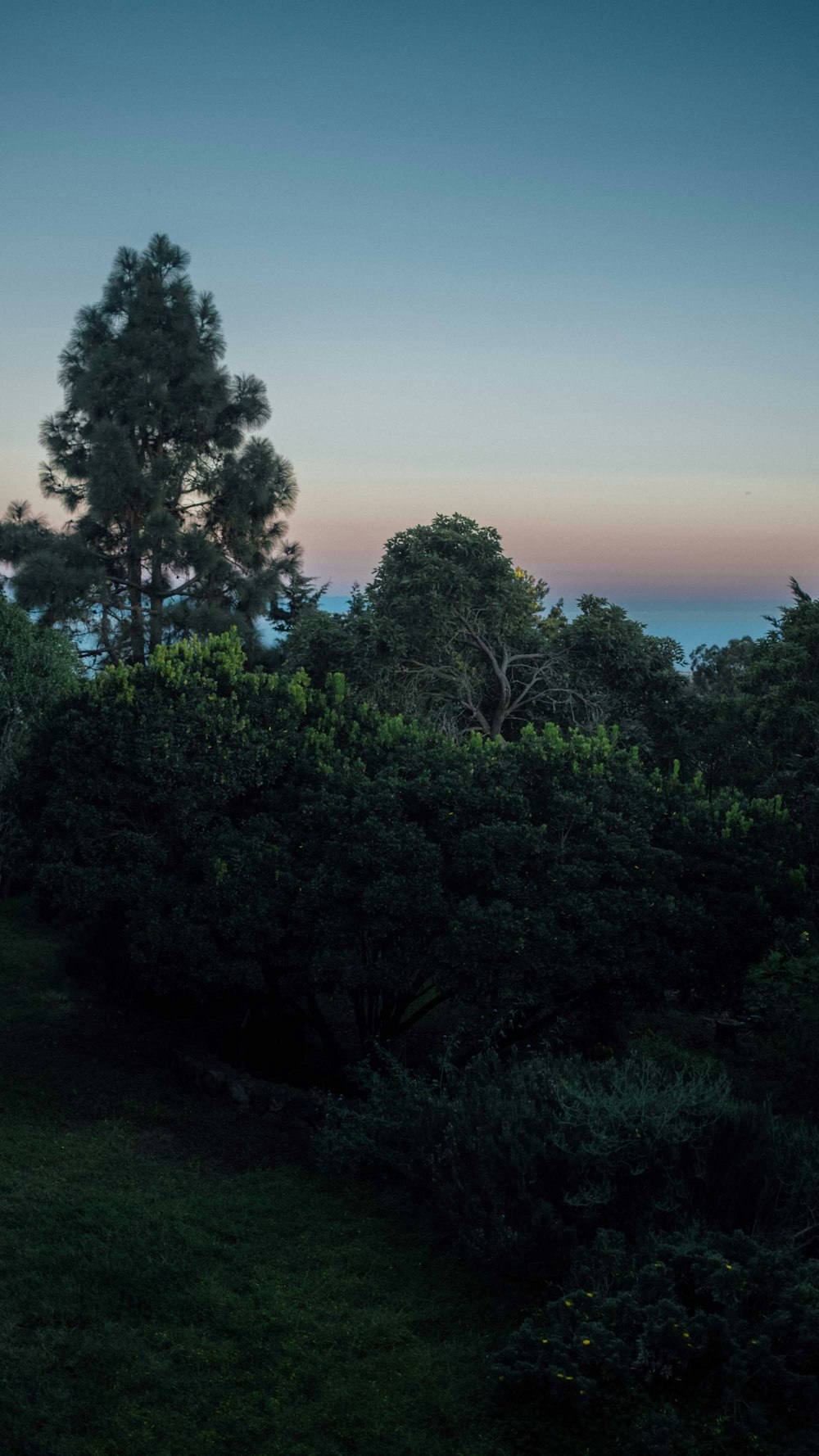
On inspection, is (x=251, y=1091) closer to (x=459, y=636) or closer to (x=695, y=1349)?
(x=695, y=1349)

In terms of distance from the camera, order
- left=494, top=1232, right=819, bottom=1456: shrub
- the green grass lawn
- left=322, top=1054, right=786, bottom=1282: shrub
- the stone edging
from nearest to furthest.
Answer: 1. left=494, top=1232, right=819, bottom=1456: shrub
2. the green grass lawn
3. left=322, top=1054, right=786, bottom=1282: shrub
4. the stone edging

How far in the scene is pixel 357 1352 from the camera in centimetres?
1002

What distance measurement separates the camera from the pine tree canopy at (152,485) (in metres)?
36.0

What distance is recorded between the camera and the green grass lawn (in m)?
8.76

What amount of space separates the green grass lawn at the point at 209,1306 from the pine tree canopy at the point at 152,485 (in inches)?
887

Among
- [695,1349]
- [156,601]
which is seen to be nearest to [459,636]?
[156,601]

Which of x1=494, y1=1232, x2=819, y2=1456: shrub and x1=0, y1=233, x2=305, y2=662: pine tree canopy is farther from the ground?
x1=0, y1=233, x2=305, y2=662: pine tree canopy

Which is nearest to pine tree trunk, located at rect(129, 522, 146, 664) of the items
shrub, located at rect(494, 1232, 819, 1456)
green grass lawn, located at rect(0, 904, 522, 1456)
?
green grass lawn, located at rect(0, 904, 522, 1456)

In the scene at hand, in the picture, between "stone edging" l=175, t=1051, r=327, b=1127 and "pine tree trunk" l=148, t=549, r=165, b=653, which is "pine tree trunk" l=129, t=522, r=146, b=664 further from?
"stone edging" l=175, t=1051, r=327, b=1127

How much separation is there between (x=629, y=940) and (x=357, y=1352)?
702 cm

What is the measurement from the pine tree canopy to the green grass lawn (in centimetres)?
2252

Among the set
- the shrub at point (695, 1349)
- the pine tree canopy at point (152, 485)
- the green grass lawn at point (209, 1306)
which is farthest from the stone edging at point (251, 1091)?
the pine tree canopy at point (152, 485)

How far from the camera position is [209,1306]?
35.2 feet

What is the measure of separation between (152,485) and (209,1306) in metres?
30.1
